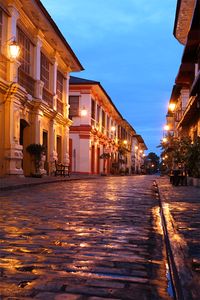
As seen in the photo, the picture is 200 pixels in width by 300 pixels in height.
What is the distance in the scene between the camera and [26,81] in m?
21.8

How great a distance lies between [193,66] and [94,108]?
18158 mm

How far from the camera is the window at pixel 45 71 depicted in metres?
25.3

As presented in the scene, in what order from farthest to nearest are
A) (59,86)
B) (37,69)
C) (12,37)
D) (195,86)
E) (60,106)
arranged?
(59,86) → (60,106) → (37,69) → (12,37) → (195,86)

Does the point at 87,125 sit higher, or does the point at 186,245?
the point at 87,125

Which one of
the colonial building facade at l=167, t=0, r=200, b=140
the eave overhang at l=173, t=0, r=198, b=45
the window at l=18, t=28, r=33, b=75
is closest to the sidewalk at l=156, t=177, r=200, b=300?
the colonial building facade at l=167, t=0, r=200, b=140

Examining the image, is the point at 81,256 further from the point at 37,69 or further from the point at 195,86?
the point at 37,69

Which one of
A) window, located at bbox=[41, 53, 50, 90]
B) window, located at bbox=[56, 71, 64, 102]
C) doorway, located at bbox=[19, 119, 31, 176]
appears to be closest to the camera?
doorway, located at bbox=[19, 119, 31, 176]

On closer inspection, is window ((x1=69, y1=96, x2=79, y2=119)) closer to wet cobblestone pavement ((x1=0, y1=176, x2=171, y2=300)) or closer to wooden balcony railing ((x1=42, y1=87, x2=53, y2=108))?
wooden balcony railing ((x1=42, y1=87, x2=53, y2=108))

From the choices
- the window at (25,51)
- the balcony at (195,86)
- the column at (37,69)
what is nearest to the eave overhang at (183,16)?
the balcony at (195,86)

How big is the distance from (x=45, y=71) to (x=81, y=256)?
22606mm

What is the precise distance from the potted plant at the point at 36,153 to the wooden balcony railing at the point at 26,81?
2.69 meters

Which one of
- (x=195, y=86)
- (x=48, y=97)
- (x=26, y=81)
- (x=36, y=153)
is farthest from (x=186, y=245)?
(x=48, y=97)

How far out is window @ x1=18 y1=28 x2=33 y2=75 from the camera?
837 inches

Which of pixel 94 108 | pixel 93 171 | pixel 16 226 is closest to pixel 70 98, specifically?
pixel 94 108
